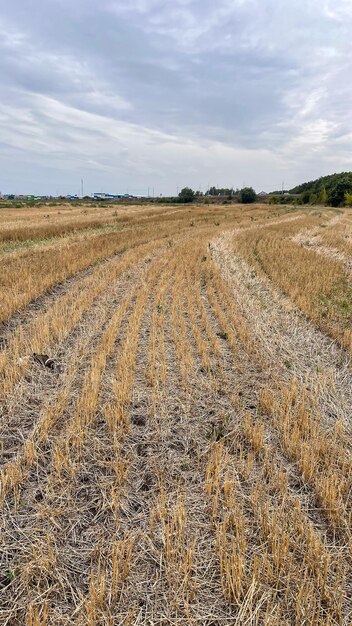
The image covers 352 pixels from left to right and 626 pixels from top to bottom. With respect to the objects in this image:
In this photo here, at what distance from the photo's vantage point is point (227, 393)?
473 centimetres

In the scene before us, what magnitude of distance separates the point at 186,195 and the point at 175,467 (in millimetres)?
120834

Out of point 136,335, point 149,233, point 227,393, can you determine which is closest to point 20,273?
point 136,335

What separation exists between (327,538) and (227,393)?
2204mm

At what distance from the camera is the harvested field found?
7.33ft

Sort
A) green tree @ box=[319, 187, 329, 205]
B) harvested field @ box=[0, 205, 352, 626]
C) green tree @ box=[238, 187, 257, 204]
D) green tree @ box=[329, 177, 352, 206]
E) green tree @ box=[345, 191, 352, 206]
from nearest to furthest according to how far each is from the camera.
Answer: harvested field @ box=[0, 205, 352, 626], green tree @ box=[345, 191, 352, 206], green tree @ box=[329, 177, 352, 206], green tree @ box=[319, 187, 329, 205], green tree @ box=[238, 187, 257, 204]

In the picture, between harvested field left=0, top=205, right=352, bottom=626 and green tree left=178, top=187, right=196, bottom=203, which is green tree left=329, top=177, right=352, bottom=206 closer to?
green tree left=178, top=187, right=196, bottom=203

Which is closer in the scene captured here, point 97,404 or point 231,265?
point 97,404

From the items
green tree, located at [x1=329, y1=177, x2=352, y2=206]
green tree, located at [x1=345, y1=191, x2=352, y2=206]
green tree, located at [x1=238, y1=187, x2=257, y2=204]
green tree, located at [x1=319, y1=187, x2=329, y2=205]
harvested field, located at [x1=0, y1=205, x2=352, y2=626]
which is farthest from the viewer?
green tree, located at [x1=238, y1=187, x2=257, y2=204]

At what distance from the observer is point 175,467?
340 cm

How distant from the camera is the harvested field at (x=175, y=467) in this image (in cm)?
223

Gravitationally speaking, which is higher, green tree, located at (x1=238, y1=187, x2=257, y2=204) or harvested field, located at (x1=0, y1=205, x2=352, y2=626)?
green tree, located at (x1=238, y1=187, x2=257, y2=204)

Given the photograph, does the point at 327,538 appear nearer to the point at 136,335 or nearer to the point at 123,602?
the point at 123,602

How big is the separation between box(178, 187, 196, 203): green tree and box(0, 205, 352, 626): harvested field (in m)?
113

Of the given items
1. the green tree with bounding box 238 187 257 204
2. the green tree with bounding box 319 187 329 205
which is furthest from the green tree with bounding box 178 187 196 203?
the green tree with bounding box 319 187 329 205
